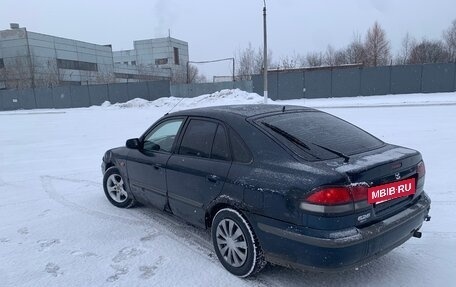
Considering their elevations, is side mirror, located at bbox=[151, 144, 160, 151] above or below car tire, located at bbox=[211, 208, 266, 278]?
above

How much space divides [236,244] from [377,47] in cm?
5407

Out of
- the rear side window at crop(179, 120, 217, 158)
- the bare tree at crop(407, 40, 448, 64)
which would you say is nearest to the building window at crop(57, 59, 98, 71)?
the bare tree at crop(407, 40, 448, 64)

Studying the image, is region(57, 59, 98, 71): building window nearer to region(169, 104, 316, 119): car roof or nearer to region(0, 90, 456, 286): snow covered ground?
region(0, 90, 456, 286): snow covered ground

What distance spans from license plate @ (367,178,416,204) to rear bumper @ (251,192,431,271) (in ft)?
0.59

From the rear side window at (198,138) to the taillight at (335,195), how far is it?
1.30 m

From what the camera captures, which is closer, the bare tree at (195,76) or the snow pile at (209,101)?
the snow pile at (209,101)

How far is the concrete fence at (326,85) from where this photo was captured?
30469mm

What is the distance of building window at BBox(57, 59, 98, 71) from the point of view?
60719 mm

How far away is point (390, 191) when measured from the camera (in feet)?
9.95

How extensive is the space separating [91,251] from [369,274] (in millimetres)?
2857

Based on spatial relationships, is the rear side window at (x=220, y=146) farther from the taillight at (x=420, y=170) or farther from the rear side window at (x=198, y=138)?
the taillight at (x=420, y=170)

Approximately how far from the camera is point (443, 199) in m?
→ 5.04

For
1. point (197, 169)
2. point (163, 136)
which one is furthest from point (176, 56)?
point (197, 169)

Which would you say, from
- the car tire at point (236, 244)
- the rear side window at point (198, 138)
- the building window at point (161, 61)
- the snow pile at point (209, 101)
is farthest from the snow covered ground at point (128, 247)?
the building window at point (161, 61)
